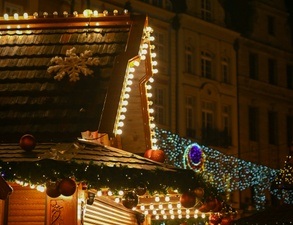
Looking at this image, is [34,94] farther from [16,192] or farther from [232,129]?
[232,129]

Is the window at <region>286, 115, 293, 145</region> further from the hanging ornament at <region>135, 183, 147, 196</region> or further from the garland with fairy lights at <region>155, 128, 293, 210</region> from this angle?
the hanging ornament at <region>135, 183, 147, 196</region>

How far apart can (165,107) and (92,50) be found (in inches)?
862

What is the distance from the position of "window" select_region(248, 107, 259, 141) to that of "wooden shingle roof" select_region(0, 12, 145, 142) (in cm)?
2652

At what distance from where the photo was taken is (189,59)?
118ft

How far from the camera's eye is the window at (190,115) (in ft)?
116

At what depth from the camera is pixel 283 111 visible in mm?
40969

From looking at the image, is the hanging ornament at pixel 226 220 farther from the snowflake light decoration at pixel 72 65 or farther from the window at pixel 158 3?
the window at pixel 158 3

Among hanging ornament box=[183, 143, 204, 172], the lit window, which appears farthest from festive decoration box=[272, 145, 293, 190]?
the lit window

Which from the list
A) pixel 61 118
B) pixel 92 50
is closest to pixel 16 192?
pixel 61 118

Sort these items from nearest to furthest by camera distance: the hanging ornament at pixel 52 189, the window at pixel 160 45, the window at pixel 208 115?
the hanging ornament at pixel 52 189, the window at pixel 160 45, the window at pixel 208 115

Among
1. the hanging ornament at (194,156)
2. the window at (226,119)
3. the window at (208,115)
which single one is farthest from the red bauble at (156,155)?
the window at (226,119)

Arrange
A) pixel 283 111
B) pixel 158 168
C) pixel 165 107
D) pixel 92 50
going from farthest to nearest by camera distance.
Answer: pixel 283 111
pixel 165 107
pixel 92 50
pixel 158 168

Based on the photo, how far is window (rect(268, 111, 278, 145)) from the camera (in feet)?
132

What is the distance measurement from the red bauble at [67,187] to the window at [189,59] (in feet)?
85.4
